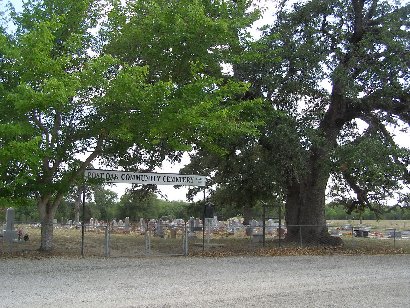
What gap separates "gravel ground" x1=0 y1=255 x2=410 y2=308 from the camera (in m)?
9.09

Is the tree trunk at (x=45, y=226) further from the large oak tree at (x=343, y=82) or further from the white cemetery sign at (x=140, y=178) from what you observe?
the large oak tree at (x=343, y=82)

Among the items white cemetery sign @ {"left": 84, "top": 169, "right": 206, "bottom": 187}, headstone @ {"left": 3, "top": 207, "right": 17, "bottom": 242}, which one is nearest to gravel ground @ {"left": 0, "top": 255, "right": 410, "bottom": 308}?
white cemetery sign @ {"left": 84, "top": 169, "right": 206, "bottom": 187}

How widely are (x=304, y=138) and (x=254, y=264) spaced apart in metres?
6.07

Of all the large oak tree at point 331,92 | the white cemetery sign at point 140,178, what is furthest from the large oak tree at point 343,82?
the white cemetery sign at point 140,178

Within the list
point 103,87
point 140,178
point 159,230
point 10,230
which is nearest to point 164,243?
point 159,230

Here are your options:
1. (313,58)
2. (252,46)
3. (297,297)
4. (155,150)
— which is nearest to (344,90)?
(313,58)

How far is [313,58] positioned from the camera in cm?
1970

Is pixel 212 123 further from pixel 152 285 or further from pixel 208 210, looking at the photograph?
pixel 208 210

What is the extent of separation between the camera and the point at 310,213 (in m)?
23.3

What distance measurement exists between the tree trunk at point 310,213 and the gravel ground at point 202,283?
6086 millimetres

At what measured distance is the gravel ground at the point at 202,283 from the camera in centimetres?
909

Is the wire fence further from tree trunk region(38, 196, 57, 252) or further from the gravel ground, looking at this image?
the gravel ground

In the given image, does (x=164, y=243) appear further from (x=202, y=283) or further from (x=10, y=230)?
(x=202, y=283)

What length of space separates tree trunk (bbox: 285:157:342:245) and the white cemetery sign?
614 centimetres
